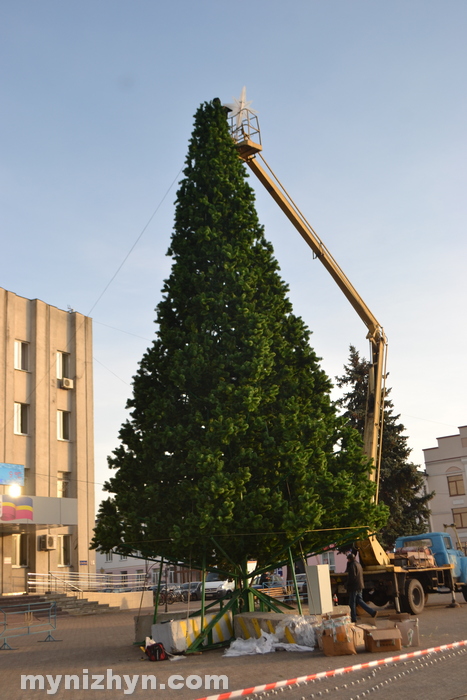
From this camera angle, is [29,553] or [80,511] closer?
[29,553]

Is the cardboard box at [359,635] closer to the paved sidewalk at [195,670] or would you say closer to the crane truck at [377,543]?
the paved sidewalk at [195,670]

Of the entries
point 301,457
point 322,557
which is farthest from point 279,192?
point 322,557

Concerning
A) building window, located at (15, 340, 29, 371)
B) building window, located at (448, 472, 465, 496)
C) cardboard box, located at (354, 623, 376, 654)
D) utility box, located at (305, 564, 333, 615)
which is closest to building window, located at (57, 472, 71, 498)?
building window, located at (15, 340, 29, 371)

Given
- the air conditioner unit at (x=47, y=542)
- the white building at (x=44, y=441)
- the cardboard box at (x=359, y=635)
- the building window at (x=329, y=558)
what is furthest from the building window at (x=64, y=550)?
the building window at (x=329, y=558)

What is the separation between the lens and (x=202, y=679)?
10.2 meters

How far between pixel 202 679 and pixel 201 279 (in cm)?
832

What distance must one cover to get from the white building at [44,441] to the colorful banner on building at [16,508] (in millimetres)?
42

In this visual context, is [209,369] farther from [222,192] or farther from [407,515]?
[407,515]

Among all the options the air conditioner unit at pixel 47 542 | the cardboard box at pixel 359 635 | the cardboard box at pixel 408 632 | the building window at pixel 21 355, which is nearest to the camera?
the cardboard box at pixel 359 635

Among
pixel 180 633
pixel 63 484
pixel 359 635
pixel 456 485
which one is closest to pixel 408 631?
pixel 359 635

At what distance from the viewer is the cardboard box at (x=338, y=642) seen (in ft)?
38.1

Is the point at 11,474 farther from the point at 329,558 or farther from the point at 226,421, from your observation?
the point at 329,558

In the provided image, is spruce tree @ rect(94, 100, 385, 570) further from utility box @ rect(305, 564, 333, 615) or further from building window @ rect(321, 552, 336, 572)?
building window @ rect(321, 552, 336, 572)

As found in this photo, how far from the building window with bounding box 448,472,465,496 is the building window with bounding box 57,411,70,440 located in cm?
3441
